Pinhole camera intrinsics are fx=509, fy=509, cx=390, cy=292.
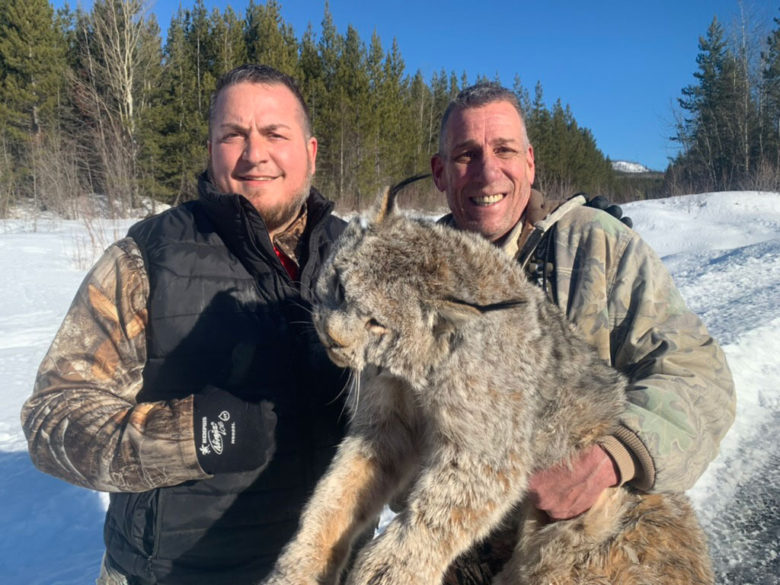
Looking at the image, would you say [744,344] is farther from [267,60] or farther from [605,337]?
[267,60]

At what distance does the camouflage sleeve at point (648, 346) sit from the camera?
7.01ft

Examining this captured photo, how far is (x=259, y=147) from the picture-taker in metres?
2.74

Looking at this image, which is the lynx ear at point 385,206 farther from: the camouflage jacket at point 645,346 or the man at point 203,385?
the camouflage jacket at point 645,346

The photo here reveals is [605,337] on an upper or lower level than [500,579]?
upper

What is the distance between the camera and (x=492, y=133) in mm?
2969

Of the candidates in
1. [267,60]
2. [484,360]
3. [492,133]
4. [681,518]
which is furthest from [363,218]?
[267,60]

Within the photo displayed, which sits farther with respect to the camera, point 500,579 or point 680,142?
point 680,142

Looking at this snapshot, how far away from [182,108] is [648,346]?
2837 cm

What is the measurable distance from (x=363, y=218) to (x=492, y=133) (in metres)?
1.22

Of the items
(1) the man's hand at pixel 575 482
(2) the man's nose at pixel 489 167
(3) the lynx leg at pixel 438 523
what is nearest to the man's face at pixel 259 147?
(2) the man's nose at pixel 489 167

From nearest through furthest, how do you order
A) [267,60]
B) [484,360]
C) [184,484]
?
[484,360], [184,484], [267,60]

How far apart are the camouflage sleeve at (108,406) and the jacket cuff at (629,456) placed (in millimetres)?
1740

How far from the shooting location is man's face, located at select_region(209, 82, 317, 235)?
2732 millimetres

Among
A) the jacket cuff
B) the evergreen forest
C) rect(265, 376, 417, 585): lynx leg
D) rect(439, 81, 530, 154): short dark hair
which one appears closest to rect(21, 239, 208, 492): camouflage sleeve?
rect(265, 376, 417, 585): lynx leg
